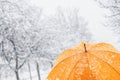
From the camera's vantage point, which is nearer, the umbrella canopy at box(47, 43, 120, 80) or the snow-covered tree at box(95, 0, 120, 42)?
the umbrella canopy at box(47, 43, 120, 80)

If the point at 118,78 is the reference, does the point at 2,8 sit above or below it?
above

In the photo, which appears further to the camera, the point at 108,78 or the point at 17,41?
the point at 17,41

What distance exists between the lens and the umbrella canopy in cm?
494

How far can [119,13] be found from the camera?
12.0 metres

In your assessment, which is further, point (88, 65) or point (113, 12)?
point (113, 12)

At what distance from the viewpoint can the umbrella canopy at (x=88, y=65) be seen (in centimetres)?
494

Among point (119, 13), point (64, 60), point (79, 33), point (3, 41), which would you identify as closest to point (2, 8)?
point (3, 41)

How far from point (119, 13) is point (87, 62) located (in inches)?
286

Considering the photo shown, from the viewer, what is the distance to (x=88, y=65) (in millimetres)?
4953

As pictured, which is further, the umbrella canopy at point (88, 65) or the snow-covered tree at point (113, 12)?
the snow-covered tree at point (113, 12)

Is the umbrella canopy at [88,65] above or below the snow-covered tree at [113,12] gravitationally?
below

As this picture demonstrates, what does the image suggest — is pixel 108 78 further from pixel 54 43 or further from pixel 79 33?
pixel 79 33

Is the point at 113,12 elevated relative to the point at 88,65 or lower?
elevated

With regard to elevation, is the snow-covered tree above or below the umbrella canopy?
above
